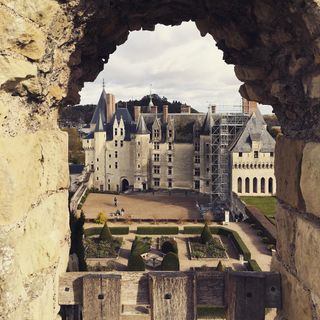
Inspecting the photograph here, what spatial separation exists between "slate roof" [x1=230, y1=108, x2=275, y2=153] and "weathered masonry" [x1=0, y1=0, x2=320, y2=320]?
4141 centimetres

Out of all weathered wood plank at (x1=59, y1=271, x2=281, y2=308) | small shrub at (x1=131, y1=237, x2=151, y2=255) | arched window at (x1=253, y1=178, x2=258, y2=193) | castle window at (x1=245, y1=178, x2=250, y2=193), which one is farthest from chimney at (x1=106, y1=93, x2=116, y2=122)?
weathered wood plank at (x1=59, y1=271, x2=281, y2=308)

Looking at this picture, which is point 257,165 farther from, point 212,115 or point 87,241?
point 87,241

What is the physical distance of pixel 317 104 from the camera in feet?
11.2

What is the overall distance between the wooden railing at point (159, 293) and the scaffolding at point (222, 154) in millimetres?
40323

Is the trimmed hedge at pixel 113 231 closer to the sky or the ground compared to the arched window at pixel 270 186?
closer to the ground

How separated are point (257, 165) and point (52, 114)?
42.9 metres

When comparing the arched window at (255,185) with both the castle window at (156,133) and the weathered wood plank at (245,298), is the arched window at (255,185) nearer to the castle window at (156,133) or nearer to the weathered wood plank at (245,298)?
the castle window at (156,133)

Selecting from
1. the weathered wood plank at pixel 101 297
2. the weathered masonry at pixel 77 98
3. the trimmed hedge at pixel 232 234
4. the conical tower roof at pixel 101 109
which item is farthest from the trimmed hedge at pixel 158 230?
the conical tower roof at pixel 101 109

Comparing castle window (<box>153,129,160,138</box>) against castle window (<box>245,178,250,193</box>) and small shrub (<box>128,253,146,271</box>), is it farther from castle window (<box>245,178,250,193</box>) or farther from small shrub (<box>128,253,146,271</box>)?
small shrub (<box>128,253,146,271</box>)

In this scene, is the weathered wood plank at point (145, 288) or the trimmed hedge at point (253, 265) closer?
the weathered wood plank at point (145, 288)

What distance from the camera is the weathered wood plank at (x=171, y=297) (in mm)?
4191

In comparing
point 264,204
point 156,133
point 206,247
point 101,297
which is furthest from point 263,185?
point 101,297

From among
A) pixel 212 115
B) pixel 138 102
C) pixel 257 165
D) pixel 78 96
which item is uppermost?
pixel 138 102

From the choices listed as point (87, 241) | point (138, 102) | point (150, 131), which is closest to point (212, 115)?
point (150, 131)
